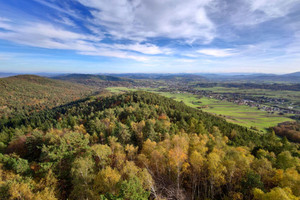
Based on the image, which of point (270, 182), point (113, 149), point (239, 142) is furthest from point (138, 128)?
→ point (239, 142)

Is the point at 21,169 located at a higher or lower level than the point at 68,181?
higher

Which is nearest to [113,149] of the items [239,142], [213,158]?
[213,158]

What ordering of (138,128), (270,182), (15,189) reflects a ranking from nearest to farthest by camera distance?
(15,189)
(270,182)
(138,128)

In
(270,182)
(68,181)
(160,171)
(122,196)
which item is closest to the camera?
(122,196)

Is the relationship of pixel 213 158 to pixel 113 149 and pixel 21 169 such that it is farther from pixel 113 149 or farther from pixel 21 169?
pixel 21 169

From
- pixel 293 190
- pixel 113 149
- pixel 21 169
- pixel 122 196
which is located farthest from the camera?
pixel 113 149

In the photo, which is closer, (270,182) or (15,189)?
(15,189)

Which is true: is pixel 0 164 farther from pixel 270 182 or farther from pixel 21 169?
pixel 270 182

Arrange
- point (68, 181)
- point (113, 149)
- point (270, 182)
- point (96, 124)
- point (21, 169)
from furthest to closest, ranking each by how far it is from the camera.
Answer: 1. point (96, 124)
2. point (113, 149)
3. point (68, 181)
4. point (21, 169)
5. point (270, 182)

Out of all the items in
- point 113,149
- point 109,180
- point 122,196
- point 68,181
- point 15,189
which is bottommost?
point 68,181
